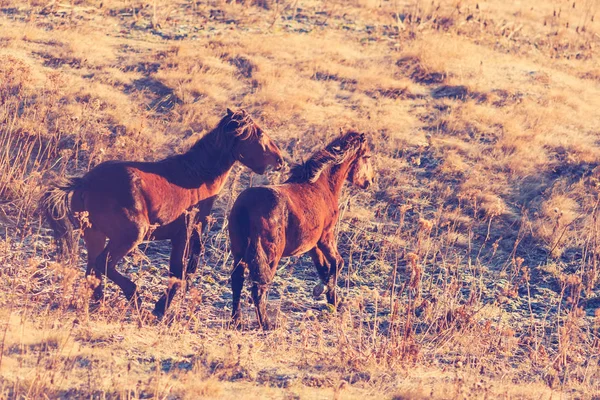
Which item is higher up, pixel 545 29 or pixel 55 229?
pixel 545 29

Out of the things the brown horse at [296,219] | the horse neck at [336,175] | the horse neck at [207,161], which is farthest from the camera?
the horse neck at [336,175]

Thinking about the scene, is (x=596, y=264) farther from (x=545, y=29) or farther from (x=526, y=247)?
(x=545, y=29)

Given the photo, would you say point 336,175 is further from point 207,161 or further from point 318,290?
point 207,161

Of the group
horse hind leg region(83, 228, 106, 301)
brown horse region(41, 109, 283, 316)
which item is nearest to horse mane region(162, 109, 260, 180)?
brown horse region(41, 109, 283, 316)

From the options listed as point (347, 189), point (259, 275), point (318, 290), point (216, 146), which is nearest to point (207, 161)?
point (216, 146)

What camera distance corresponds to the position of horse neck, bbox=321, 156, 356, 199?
9.52 m

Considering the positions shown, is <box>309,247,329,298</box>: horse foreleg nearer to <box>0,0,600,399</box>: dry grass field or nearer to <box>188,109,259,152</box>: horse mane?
<box>0,0,600,399</box>: dry grass field

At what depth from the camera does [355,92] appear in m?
14.6

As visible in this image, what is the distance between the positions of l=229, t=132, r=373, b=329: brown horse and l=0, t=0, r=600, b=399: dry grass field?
386mm

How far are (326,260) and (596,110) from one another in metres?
7.55

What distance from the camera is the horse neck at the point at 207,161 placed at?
905 centimetres

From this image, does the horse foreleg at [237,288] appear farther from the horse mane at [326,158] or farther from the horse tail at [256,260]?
the horse mane at [326,158]

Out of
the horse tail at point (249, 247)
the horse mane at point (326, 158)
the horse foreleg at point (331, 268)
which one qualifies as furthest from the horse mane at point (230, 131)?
the horse foreleg at point (331, 268)

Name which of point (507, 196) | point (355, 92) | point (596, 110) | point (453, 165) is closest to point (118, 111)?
point (355, 92)
